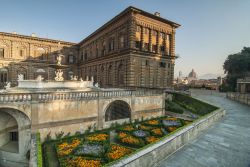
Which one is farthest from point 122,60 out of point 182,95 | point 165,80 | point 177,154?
point 177,154

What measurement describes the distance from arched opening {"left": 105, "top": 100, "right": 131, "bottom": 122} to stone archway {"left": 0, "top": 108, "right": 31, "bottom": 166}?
7.59 metres

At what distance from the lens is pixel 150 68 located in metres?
26.9

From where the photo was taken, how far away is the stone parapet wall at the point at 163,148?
23.5ft

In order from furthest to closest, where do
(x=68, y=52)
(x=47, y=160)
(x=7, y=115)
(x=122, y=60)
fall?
(x=68, y=52)
(x=122, y=60)
(x=7, y=115)
(x=47, y=160)

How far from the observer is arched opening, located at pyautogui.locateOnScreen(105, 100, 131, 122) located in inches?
663

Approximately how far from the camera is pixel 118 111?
17.8m

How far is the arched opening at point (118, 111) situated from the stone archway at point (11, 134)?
7.59m

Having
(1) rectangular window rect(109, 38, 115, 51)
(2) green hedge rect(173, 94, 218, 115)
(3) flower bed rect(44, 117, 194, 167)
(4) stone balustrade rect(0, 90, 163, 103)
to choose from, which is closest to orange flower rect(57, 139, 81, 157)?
(3) flower bed rect(44, 117, 194, 167)

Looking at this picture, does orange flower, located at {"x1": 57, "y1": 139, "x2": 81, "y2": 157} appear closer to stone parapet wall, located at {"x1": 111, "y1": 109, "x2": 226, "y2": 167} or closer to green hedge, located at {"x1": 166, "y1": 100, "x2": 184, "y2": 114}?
stone parapet wall, located at {"x1": 111, "y1": 109, "x2": 226, "y2": 167}

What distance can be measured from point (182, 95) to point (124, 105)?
466 inches

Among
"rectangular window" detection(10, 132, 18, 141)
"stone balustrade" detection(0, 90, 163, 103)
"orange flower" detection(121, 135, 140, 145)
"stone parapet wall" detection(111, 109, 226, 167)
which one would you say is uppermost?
"stone balustrade" detection(0, 90, 163, 103)

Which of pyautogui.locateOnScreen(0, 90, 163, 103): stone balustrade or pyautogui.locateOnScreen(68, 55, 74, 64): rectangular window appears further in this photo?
pyautogui.locateOnScreen(68, 55, 74, 64): rectangular window

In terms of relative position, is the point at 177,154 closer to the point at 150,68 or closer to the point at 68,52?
the point at 150,68

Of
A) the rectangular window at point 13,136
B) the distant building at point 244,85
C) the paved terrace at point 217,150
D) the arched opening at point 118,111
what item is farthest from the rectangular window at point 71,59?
the distant building at point 244,85
